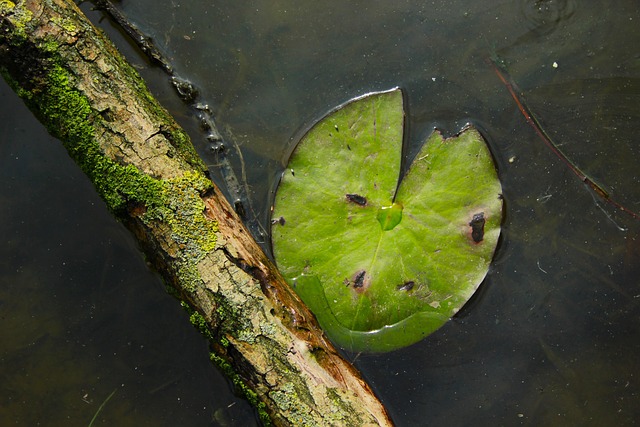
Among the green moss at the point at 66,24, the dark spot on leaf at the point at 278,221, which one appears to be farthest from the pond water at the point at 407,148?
the green moss at the point at 66,24

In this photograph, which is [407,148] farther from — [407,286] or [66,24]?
[66,24]

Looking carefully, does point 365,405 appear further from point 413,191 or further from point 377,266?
point 413,191

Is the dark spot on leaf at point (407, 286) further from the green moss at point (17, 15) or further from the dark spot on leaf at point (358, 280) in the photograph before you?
the green moss at point (17, 15)

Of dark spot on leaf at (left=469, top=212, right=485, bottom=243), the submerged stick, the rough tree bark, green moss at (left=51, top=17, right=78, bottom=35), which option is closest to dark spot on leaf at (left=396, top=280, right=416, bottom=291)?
dark spot on leaf at (left=469, top=212, right=485, bottom=243)

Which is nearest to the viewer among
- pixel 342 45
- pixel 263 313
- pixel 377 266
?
pixel 263 313

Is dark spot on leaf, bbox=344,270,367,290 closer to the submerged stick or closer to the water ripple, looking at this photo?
the submerged stick

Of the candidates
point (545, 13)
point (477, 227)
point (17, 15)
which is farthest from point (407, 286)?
point (17, 15)

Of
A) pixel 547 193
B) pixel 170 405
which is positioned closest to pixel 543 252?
pixel 547 193
